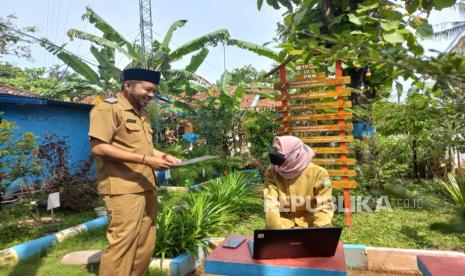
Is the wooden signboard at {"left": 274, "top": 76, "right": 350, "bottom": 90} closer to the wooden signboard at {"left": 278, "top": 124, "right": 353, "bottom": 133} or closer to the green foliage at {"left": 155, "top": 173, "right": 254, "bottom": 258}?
the wooden signboard at {"left": 278, "top": 124, "right": 353, "bottom": 133}

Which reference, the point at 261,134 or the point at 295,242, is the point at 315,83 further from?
the point at 261,134

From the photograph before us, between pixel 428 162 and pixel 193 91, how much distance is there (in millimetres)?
7459

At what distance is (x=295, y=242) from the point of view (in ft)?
6.65

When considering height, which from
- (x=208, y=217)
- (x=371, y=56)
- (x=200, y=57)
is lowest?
(x=208, y=217)

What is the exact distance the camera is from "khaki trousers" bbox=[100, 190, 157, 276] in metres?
→ 2.76

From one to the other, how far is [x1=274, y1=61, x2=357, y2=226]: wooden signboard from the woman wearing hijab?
7.31 feet

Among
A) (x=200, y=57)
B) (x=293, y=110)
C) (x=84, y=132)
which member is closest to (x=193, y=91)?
(x=200, y=57)

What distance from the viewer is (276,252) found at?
207 cm

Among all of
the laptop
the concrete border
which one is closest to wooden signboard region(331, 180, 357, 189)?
the laptop

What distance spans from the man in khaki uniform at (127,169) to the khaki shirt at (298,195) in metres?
0.82

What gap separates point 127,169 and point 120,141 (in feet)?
0.80

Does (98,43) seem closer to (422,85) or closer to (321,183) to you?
(321,183)

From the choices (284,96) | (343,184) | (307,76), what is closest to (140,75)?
(284,96)

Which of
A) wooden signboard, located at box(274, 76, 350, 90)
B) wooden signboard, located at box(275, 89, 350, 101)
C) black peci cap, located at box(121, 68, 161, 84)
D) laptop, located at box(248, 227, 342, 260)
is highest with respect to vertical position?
wooden signboard, located at box(274, 76, 350, 90)
